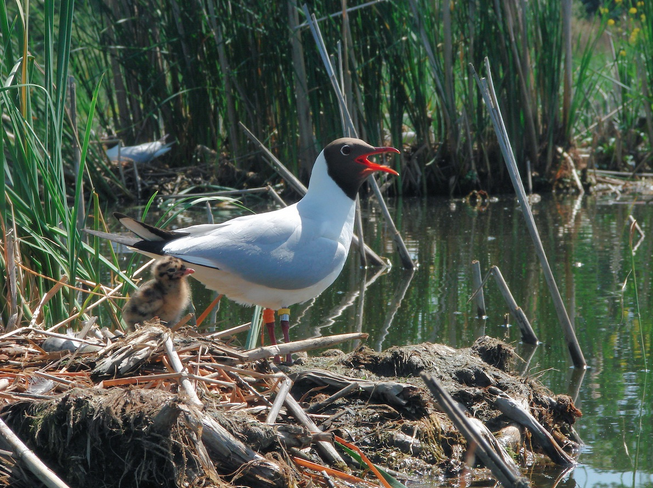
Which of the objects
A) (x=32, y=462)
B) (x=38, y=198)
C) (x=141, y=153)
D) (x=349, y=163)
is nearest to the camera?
(x=32, y=462)

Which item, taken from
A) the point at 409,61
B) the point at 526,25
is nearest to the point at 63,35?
the point at 409,61

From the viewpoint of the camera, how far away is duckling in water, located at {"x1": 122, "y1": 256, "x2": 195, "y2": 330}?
396cm

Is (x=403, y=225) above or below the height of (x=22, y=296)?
below

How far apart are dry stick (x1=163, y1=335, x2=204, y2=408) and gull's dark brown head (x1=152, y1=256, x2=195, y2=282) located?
2.86 feet

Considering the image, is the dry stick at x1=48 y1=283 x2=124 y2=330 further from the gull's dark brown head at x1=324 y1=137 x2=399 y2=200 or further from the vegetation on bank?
the vegetation on bank

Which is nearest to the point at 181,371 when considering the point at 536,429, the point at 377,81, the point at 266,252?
the point at 266,252

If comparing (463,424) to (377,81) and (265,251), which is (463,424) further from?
(377,81)

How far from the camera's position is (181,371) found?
2.93 m

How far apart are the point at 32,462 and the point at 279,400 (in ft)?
2.89

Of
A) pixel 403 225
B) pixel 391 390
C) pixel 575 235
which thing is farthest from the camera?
pixel 403 225

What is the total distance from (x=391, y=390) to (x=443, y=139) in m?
7.37

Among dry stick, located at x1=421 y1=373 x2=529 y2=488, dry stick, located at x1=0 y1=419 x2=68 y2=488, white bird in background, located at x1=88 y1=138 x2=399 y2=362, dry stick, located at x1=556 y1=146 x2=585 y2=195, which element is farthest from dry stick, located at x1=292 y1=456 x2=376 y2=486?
dry stick, located at x1=556 y1=146 x2=585 y2=195

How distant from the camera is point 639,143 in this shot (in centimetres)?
1160

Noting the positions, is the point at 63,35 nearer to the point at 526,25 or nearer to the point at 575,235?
the point at 575,235
